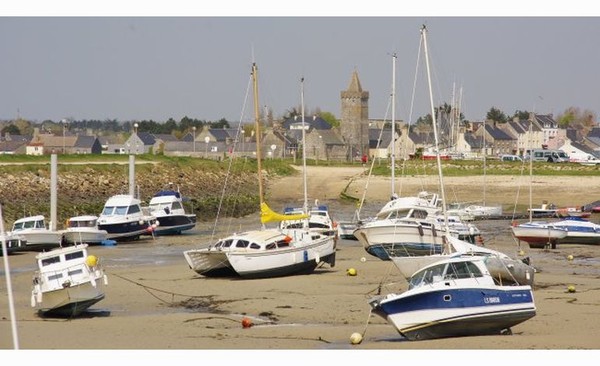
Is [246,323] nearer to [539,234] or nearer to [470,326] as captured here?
[470,326]

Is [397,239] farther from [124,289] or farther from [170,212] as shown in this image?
[170,212]

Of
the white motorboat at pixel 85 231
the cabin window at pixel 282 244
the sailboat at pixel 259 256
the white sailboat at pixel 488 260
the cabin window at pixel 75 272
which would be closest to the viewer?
the white sailboat at pixel 488 260

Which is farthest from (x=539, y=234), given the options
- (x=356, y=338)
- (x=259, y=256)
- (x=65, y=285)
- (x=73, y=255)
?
(x=356, y=338)

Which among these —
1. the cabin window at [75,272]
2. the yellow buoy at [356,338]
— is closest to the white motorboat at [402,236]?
the cabin window at [75,272]

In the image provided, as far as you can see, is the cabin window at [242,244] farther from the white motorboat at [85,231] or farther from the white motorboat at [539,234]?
the white motorboat at [539,234]

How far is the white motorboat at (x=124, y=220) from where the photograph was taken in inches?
2058

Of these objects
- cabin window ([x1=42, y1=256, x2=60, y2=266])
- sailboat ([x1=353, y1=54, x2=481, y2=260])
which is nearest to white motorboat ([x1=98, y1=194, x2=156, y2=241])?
sailboat ([x1=353, y1=54, x2=481, y2=260])

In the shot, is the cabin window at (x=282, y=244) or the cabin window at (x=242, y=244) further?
the cabin window at (x=282, y=244)

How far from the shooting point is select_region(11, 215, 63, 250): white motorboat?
46300 mm

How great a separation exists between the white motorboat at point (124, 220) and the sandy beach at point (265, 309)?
2.21m

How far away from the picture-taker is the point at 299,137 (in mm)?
152000

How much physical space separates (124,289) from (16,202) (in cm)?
3260

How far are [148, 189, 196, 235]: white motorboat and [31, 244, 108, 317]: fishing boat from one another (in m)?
27.0

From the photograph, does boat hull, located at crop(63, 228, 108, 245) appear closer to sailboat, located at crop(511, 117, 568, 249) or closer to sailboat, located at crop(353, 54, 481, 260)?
sailboat, located at crop(353, 54, 481, 260)
